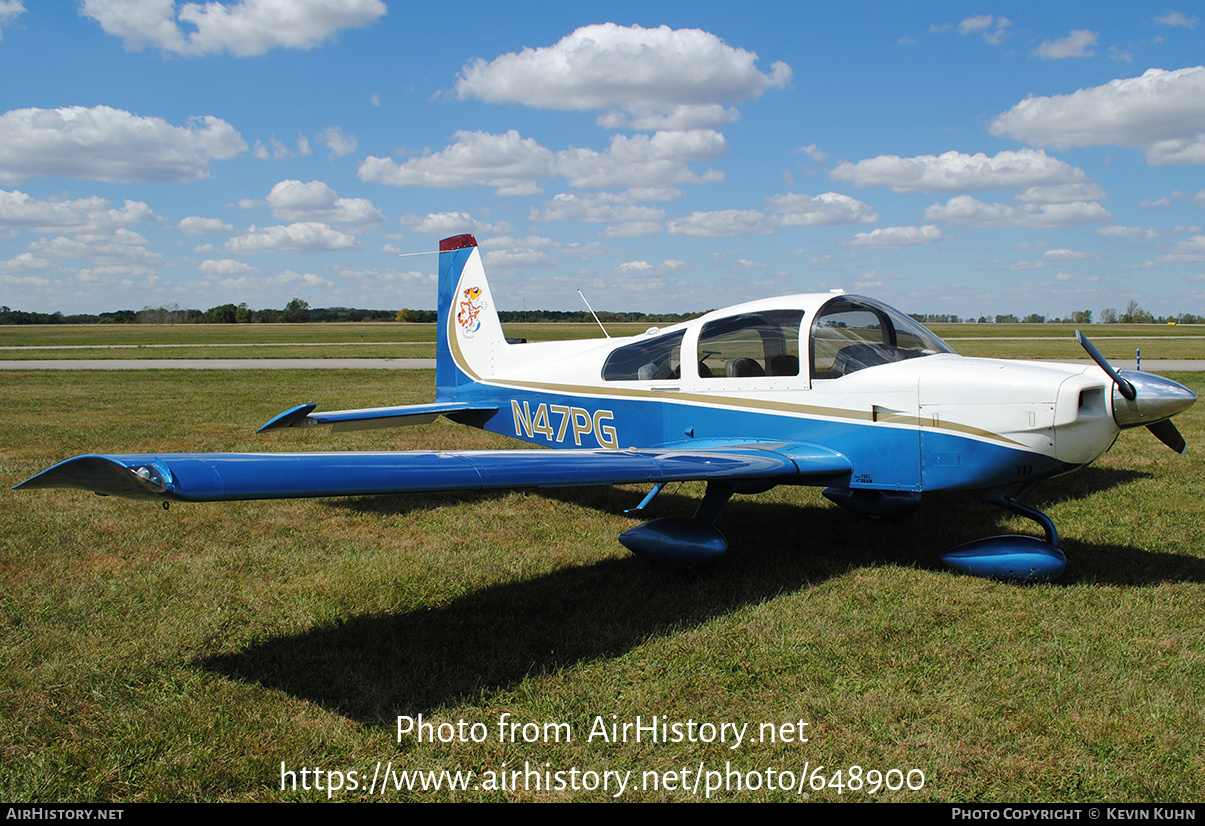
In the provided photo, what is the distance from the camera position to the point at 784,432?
5.73 metres

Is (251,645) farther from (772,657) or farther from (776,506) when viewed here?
(776,506)

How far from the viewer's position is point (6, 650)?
158 inches

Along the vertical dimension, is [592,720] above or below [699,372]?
below

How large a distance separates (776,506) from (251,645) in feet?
16.8

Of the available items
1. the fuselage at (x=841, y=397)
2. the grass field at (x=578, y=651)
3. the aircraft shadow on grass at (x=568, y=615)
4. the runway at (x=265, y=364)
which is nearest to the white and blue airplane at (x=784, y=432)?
the fuselage at (x=841, y=397)

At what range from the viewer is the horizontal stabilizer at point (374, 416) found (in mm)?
6027

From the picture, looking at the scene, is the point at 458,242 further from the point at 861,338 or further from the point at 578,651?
the point at 578,651

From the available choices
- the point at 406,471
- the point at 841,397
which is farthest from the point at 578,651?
the point at 841,397

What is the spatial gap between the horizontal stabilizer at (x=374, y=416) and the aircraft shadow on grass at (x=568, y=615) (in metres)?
2.17

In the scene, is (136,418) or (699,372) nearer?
(699,372)

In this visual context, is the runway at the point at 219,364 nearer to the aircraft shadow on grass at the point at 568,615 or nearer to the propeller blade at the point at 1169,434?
the aircraft shadow on grass at the point at 568,615

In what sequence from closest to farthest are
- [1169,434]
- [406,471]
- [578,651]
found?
[406,471] < [578,651] < [1169,434]

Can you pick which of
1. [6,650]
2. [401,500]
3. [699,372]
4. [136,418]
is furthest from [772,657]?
[136,418]

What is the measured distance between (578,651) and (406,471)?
1.40 m
